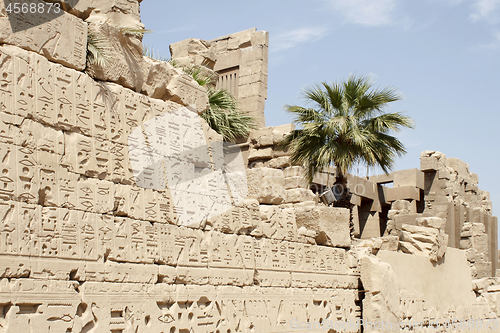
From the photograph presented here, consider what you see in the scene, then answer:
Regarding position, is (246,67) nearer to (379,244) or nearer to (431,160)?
(379,244)

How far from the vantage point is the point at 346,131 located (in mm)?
11156

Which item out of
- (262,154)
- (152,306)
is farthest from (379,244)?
(152,306)

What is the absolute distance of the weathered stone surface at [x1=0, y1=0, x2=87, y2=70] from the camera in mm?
4742

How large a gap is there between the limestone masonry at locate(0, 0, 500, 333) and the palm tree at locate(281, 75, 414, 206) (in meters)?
1.87

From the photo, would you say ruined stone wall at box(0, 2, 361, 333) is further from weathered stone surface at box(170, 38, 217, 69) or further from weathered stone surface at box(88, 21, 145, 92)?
weathered stone surface at box(170, 38, 217, 69)

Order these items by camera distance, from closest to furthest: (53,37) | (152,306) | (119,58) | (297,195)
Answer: (53,37) → (152,306) → (119,58) → (297,195)

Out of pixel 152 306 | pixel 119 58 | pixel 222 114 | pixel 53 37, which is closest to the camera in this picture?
pixel 53 37

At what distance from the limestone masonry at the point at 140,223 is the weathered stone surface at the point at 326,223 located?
0.02 m

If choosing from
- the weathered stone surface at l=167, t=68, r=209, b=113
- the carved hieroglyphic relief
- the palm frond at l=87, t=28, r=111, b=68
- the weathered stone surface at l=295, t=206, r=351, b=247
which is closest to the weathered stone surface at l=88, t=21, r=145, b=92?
the palm frond at l=87, t=28, r=111, b=68

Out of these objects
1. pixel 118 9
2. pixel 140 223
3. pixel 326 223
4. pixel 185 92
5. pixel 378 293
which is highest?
pixel 118 9

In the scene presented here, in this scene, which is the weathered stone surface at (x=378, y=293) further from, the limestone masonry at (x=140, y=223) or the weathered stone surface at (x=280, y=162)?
the weathered stone surface at (x=280, y=162)

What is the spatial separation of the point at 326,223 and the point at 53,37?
4.85 m

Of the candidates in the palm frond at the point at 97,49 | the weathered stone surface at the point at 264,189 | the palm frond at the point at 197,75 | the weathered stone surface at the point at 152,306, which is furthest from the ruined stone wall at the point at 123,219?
the weathered stone surface at the point at 264,189

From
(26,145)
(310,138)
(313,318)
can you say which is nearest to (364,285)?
(313,318)
